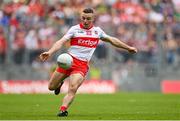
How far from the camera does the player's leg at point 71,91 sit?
1386cm

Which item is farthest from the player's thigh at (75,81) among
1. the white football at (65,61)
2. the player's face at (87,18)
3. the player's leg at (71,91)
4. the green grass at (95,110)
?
the player's face at (87,18)

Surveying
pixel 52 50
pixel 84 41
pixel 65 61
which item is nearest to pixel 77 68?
pixel 65 61

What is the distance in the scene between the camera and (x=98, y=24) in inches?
1104

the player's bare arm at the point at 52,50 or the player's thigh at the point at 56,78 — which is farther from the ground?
the player's bare arm at the point at 52,50

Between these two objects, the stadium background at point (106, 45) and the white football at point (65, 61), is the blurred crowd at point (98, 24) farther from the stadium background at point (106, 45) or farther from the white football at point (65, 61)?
the white football at point (65, 61)

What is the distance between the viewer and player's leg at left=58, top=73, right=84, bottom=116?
1386 cm

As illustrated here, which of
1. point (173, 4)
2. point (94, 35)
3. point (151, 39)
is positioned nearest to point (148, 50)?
point (151, 39)

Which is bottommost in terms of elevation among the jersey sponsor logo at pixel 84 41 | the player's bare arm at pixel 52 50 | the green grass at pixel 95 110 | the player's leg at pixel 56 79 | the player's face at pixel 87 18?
the green grass at pixel 95 110

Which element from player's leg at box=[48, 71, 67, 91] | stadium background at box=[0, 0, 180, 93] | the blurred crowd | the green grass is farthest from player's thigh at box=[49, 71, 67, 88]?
the blurred crowd

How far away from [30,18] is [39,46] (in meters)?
1.34

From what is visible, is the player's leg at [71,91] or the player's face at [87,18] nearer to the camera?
the player's leg at [71,91]

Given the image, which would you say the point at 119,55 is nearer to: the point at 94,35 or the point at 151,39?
the point at 151,39

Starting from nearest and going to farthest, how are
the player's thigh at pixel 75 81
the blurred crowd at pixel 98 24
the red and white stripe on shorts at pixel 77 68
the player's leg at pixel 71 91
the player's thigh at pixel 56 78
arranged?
1. the player's leg at pixel 71 91
2. the player's thigh at pixel 75 81
3. the red and white stripe on shorts at pixel 77 68
4. the player's thigh at pixel 56 78
5. the blurred crowd at pixel 98 24

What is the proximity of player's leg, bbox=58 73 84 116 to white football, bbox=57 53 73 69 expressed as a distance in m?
0.30
